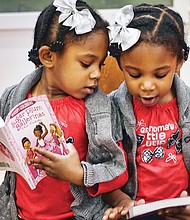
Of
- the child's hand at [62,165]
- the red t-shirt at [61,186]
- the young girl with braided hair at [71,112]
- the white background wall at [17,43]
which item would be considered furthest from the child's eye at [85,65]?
the white background wall at [17,43]

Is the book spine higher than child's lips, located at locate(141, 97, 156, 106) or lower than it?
lower

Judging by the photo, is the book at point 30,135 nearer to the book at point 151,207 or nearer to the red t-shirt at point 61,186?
the red t-shirt at point 61,186

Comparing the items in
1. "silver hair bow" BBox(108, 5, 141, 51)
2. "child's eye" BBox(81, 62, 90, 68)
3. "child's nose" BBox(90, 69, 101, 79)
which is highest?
"silver hair bow" BBox(108, 5, 141, 51)

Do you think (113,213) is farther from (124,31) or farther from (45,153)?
(124,31)

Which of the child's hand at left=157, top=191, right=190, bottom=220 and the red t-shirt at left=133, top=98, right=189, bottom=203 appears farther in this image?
the red t-shirt at left=133, top=98, right=189, bottom=203

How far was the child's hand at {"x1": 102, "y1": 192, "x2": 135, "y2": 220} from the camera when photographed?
46.4 inches

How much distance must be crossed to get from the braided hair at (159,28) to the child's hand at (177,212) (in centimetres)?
40

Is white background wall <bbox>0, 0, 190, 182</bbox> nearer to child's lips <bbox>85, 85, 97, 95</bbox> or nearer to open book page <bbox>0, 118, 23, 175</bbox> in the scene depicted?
child's lips <bbox>85, 85, 97, 95</bbox>

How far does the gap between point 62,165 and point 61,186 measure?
5.5 inches

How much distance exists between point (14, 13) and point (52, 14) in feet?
4.46

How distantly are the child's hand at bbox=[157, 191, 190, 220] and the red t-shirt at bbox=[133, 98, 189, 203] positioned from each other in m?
0.05

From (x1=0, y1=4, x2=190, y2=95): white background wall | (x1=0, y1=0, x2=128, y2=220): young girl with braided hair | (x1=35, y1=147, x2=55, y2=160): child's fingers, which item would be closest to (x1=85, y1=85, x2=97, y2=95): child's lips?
(x1=0, y1=0, x2=128, y2=220): young girl with braided hair

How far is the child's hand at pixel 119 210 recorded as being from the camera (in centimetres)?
118

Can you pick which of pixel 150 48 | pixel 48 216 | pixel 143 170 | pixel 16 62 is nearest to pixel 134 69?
pixel 150 48
